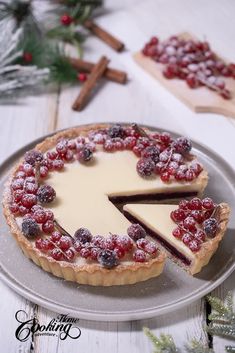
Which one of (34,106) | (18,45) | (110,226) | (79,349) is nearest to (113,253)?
(110,226)

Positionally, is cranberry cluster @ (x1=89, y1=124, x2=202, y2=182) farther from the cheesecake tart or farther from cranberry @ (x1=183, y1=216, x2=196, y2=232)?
cranberry @ (x1=183, y1=216, x2=196, y2=232)

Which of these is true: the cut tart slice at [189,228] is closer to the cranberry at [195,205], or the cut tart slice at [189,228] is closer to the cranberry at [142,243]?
the cranberry at [195,205]

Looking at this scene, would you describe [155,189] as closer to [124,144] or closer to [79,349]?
[124,144]

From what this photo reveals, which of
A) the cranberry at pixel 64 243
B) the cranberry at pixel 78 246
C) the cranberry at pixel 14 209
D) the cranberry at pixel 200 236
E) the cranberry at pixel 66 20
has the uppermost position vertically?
the cranberry at pixel 200 236

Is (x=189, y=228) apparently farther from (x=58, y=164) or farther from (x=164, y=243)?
(x=58, y=164)

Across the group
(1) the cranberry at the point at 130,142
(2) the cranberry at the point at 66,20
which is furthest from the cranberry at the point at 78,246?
(2) the cranberry at the point at 66,20

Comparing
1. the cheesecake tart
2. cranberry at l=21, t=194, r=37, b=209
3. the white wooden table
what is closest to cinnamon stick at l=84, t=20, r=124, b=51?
the white wooden table
